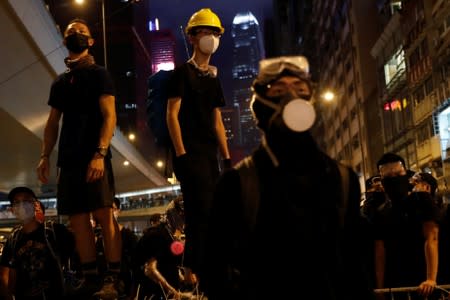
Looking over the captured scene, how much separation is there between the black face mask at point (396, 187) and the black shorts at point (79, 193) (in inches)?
103

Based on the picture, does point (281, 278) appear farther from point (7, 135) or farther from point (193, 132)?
point (7, 135)

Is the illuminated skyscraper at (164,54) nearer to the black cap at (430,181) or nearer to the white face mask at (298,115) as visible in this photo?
the black cap at (430,181)

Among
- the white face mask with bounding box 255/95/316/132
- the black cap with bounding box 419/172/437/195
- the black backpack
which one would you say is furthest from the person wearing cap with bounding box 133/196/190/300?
the white face mask with bounding box 255/95/316/132

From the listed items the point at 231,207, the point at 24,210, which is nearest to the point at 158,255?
the point at 24,210

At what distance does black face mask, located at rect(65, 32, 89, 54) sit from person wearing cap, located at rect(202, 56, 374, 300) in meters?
2.75

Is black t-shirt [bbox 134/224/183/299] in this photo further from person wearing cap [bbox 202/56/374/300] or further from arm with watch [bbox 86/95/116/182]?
person wearing cap [bbox 202/56/374/300]

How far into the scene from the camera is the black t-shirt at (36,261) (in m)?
5.18

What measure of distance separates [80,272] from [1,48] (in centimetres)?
1349

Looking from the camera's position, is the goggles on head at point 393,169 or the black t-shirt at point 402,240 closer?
the black t-shirt at point 402,240

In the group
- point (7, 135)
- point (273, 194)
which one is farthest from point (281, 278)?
point (7, 135)

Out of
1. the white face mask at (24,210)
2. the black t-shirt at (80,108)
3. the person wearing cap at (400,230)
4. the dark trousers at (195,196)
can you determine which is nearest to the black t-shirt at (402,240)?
the person wearing cap at (400,230)

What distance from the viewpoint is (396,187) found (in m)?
5.40

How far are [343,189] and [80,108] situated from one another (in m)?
2.91

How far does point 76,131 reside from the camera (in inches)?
183
